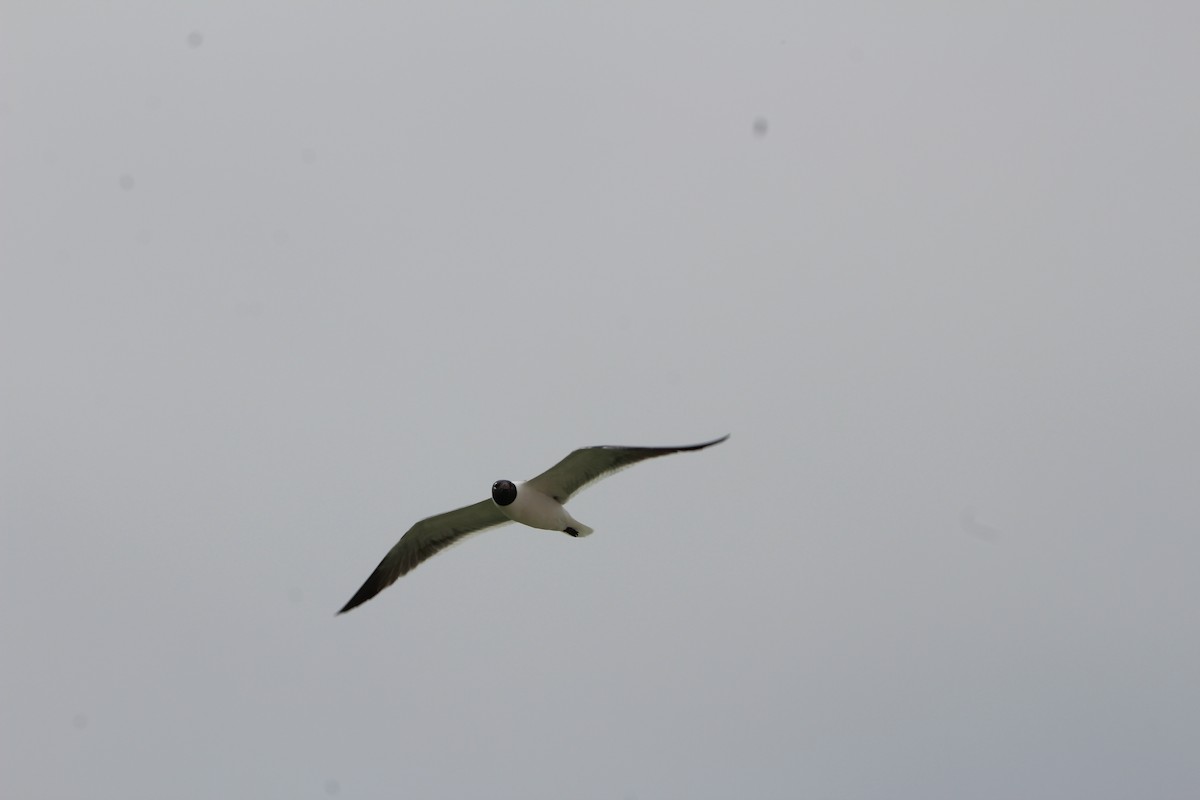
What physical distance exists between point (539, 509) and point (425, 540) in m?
2.65

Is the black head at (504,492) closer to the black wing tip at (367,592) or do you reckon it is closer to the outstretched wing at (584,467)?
the outstretched wing at (584,467)

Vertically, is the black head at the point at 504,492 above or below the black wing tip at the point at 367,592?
above

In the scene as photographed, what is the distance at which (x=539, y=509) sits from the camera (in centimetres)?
2389

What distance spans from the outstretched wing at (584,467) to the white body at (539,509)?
0.31 ft

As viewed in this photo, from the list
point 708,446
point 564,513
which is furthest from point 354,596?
point 708,446

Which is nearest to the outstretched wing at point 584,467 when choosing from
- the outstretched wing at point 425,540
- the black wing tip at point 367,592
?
the outstretched wing at point 425,540

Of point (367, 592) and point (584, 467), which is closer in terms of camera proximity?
point (584, 467)

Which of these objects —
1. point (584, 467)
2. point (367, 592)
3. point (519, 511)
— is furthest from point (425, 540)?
point (584, 467)

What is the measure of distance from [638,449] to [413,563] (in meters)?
4.78

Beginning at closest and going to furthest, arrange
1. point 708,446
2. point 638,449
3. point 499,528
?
point 708,446 → point 638,449 → point 499,528

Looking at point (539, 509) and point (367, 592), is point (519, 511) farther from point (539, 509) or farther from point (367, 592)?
point (367, 592)

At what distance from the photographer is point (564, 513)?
943 inches

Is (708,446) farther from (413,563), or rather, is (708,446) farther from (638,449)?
(413,563)

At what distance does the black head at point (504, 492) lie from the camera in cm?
2380
